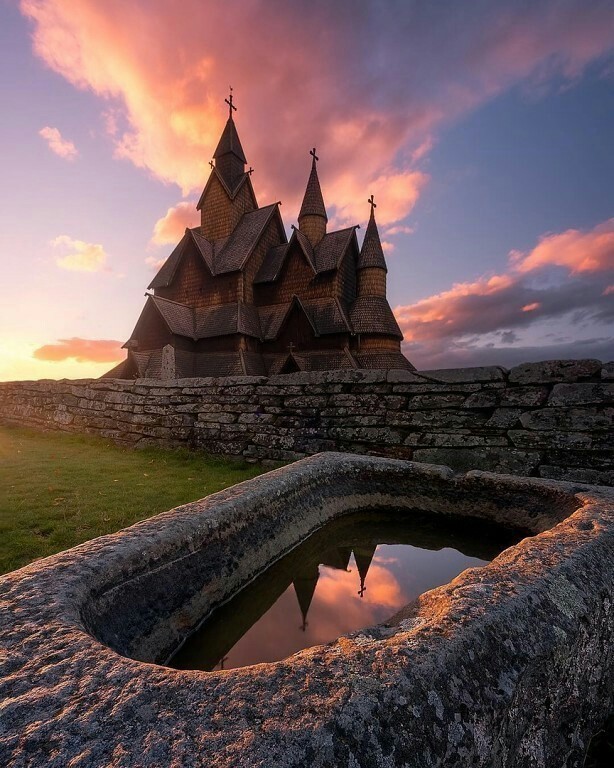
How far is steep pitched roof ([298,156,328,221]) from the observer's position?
1025 inches

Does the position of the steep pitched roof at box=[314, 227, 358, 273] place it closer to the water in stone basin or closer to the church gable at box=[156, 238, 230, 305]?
the church gable at box=[156, 238, 230, 305]

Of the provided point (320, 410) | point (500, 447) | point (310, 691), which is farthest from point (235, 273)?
point (310, 691)

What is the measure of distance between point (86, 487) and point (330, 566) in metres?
3.83

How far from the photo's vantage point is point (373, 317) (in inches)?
835

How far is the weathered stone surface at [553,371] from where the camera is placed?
4.22m

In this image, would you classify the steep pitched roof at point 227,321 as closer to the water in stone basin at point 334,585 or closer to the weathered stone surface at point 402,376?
the weathered stone surface at point 402,376

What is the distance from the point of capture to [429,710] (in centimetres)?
92

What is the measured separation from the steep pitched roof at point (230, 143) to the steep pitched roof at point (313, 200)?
5.35 meters

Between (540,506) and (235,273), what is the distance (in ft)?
70.3

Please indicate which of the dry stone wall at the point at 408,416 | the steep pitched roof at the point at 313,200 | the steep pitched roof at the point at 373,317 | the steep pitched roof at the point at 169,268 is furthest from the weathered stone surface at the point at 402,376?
the steep pitched roof at the point at 313,200

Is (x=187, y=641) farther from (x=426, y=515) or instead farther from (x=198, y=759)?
(x=426, y=515)

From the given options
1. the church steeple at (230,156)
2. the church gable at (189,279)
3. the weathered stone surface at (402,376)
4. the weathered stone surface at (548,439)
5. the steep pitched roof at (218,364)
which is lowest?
the weathered stone surface at (548,439)

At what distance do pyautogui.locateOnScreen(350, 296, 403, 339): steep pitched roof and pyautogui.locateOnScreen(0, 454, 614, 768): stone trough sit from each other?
62.9 ft

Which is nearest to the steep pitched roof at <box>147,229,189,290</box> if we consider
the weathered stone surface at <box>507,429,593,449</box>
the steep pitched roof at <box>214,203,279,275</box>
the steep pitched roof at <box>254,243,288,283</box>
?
the steep pitched roof at <box>214,203,279,275</box>
